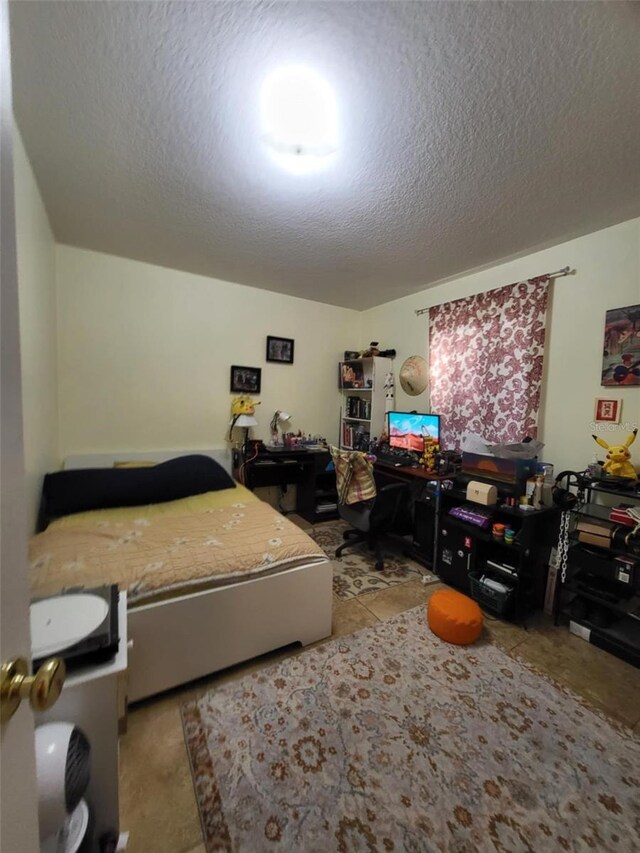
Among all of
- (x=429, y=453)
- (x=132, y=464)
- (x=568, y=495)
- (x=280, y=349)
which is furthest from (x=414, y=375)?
(x=132, y=464)

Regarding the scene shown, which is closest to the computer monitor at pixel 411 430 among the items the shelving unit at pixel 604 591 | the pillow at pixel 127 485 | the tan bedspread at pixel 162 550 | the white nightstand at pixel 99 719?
the shelving unit at pixel 604 591

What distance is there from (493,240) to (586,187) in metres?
0.63

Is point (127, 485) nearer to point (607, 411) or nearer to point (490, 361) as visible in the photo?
point (490, 361)

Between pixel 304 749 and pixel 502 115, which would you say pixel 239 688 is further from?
pixel 502 115

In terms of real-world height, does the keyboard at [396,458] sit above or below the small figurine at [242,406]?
below

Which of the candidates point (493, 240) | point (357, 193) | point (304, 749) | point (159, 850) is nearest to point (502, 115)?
point (357, 193)

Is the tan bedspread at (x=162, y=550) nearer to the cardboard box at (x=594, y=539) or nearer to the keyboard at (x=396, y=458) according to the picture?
the keyboard at (x=396, y=458)

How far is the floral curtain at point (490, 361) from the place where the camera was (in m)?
2.42

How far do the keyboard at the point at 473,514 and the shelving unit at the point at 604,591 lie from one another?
47cm

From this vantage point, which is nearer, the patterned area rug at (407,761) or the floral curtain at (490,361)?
the patterned area rug at (407,761)

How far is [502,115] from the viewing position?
52.2 inches

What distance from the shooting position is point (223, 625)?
1.58 meters

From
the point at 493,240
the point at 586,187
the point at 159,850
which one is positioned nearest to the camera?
the point at 159,850

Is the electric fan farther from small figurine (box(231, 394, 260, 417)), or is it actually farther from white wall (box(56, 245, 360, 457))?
small figurine (box(231, 394, 260, 417))
